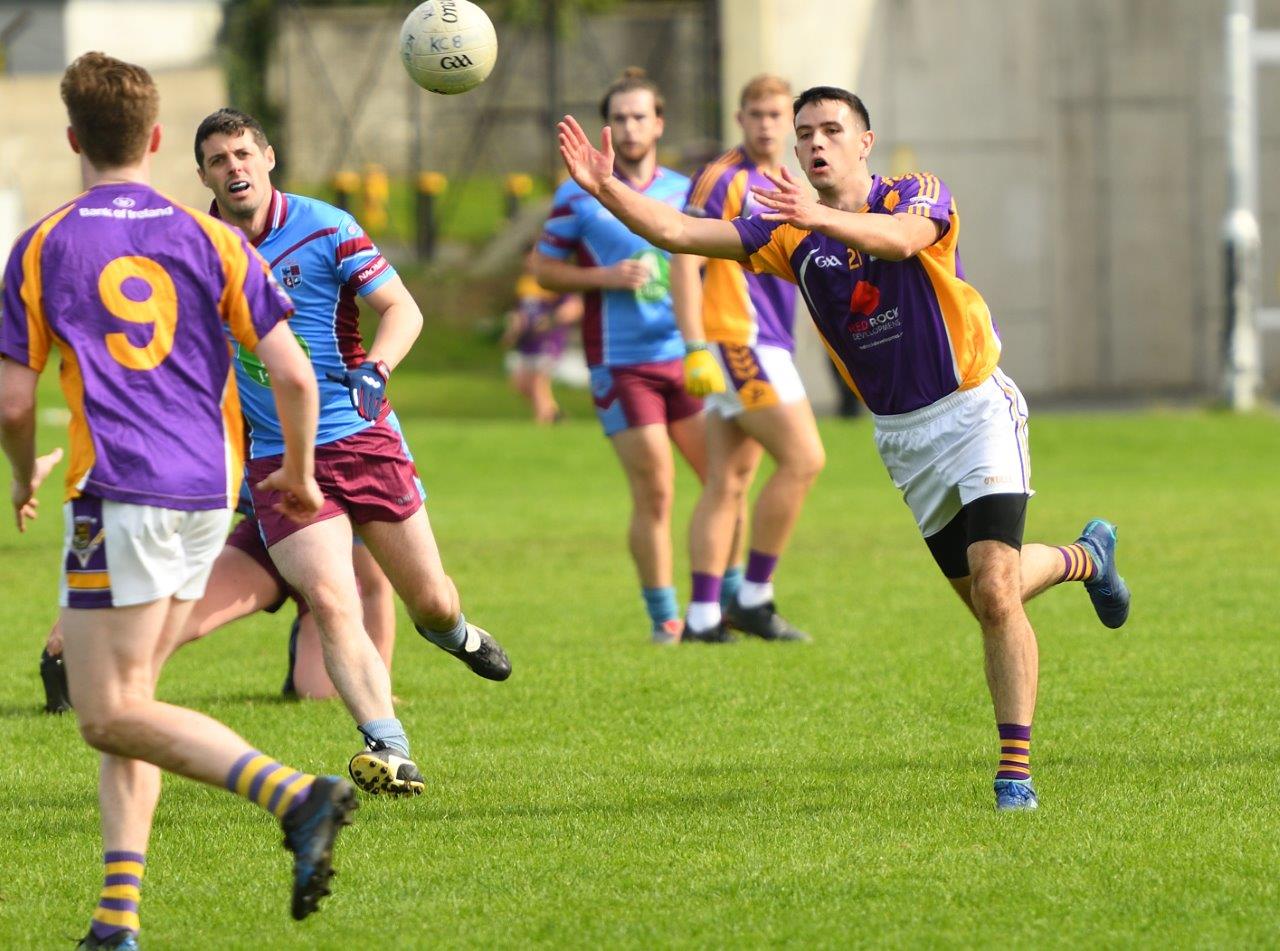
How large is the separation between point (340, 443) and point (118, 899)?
6.93 feet

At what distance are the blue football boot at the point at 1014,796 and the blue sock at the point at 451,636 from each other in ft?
6.23

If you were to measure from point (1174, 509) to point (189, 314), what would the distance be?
446 inches

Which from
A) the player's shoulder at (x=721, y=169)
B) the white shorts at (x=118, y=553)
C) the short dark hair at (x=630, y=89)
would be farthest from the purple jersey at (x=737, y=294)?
the white shorts at (x=118, y=553)

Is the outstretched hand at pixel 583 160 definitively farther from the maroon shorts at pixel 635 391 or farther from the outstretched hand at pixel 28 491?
the maroon shorts at pixel 635 391

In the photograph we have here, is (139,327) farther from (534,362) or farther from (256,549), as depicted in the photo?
(534,362)

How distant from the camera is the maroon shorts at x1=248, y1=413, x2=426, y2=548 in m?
6.30

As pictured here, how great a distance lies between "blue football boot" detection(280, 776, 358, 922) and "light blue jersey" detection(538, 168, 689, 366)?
5.23m

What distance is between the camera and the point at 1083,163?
25.5 meters

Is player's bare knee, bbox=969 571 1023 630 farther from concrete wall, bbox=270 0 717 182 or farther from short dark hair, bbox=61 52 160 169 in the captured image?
concrete wall, bbox=270 0 717 182

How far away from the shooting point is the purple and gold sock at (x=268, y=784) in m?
4.48

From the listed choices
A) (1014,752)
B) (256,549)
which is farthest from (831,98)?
(256,549)

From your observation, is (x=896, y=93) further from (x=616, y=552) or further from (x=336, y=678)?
(x=336, y=678)

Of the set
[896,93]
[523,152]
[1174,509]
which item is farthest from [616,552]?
[523,152]

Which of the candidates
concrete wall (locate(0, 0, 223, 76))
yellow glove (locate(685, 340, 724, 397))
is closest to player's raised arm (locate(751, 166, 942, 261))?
yellow glove (locate(685, 340, 724, 397))
